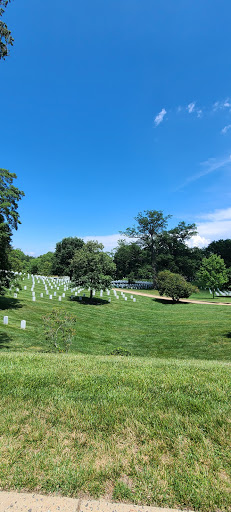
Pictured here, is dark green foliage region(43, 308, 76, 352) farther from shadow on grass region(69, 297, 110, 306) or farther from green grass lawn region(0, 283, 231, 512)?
shadow on grass region(69, 297, 110, 306)

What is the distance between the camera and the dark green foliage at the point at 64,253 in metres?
69.2

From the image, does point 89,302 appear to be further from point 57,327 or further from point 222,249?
point 222,249

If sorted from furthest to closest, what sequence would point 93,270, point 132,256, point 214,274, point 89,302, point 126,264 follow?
point 126,264
point 132,256
point 214,274
point 89,302
point 93,270

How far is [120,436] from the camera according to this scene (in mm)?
2729

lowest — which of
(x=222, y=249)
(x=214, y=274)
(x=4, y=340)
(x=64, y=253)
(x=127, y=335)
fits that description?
(x=127, y=335)

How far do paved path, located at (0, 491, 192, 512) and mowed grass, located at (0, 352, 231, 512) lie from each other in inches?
2.6

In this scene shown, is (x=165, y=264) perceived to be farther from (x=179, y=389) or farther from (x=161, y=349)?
(x=179, y=389)

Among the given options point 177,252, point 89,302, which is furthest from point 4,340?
point 177,252

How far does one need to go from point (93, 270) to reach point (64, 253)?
4573 cm

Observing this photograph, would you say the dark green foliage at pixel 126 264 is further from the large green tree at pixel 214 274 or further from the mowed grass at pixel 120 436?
the mowed grass at pixel 120 436

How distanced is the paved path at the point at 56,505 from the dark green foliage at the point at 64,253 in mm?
67941

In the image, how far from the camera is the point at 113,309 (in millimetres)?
24750

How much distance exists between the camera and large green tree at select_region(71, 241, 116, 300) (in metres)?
25.0

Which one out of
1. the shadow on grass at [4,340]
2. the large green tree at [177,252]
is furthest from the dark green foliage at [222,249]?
the shadow on grass at [4,340]
